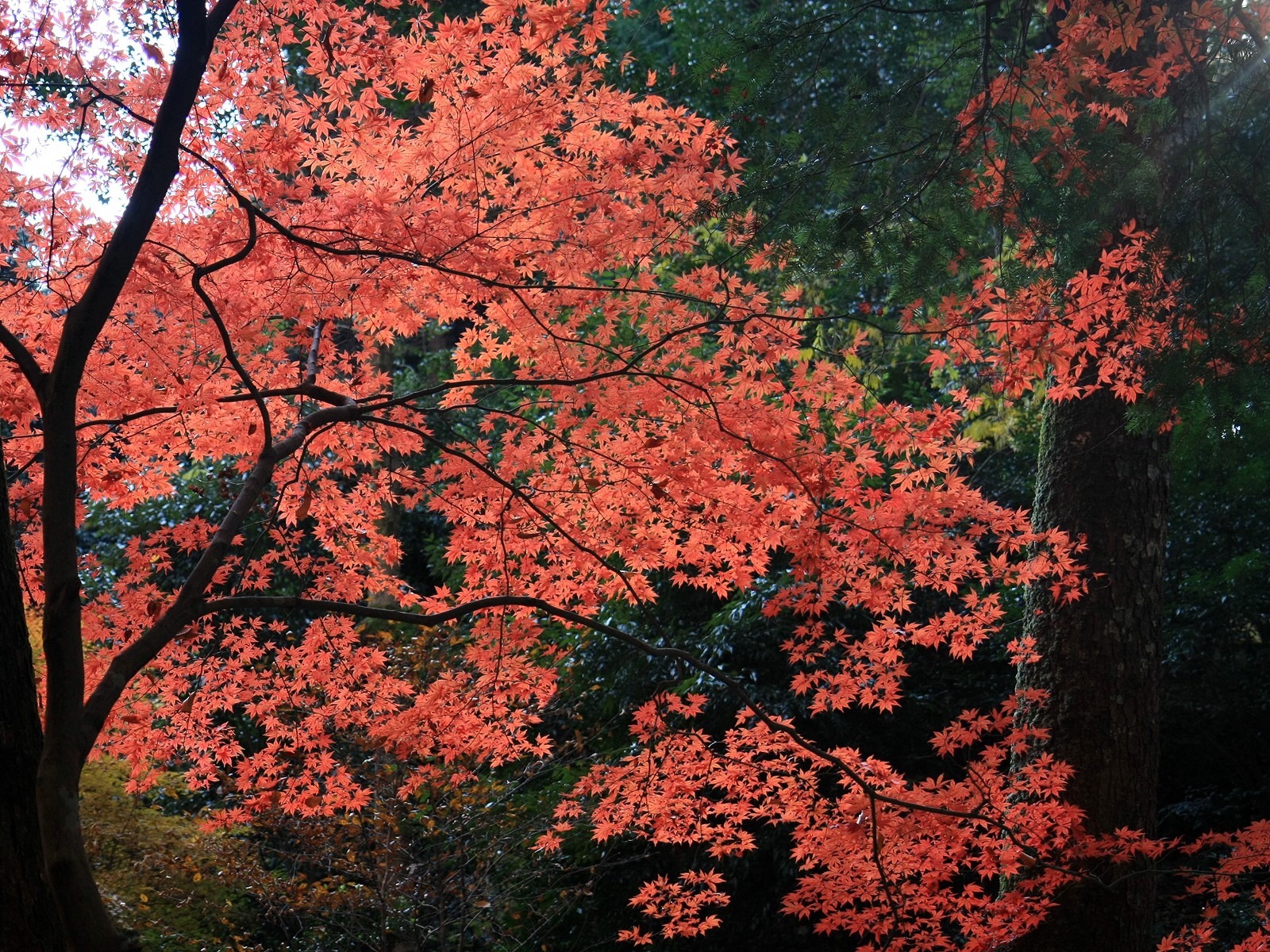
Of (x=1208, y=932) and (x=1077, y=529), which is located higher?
(x=1077, y=529)

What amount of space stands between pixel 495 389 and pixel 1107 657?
2671mm

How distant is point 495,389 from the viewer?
12.9 ft

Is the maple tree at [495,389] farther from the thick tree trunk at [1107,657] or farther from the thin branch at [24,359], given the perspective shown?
the thick tree trunk at [1107,657]

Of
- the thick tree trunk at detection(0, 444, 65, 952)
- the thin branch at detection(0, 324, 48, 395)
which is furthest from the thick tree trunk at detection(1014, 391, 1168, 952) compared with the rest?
the thin branch at detection(0, 324, 48, 395)

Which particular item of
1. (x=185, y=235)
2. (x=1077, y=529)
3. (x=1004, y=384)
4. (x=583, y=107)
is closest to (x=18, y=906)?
(x=185, y=235)

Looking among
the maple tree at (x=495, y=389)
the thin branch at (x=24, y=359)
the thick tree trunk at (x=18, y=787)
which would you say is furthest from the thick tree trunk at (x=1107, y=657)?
the thin branch at (x=24, y=359)

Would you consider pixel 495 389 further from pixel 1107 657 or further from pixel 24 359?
pixel 1107 657

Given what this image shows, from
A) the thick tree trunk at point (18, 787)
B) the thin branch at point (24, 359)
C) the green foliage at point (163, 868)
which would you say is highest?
the thin branch at point (24, 359)

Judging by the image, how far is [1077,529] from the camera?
14.4 ft

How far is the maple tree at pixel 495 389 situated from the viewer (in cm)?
321

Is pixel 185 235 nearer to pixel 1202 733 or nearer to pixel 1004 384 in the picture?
pixel 1004 384

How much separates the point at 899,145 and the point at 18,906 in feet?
11.8

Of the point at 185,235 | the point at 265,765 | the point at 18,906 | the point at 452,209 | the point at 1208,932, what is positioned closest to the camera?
the point at 18,906

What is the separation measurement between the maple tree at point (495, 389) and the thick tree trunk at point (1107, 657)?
0.14m
